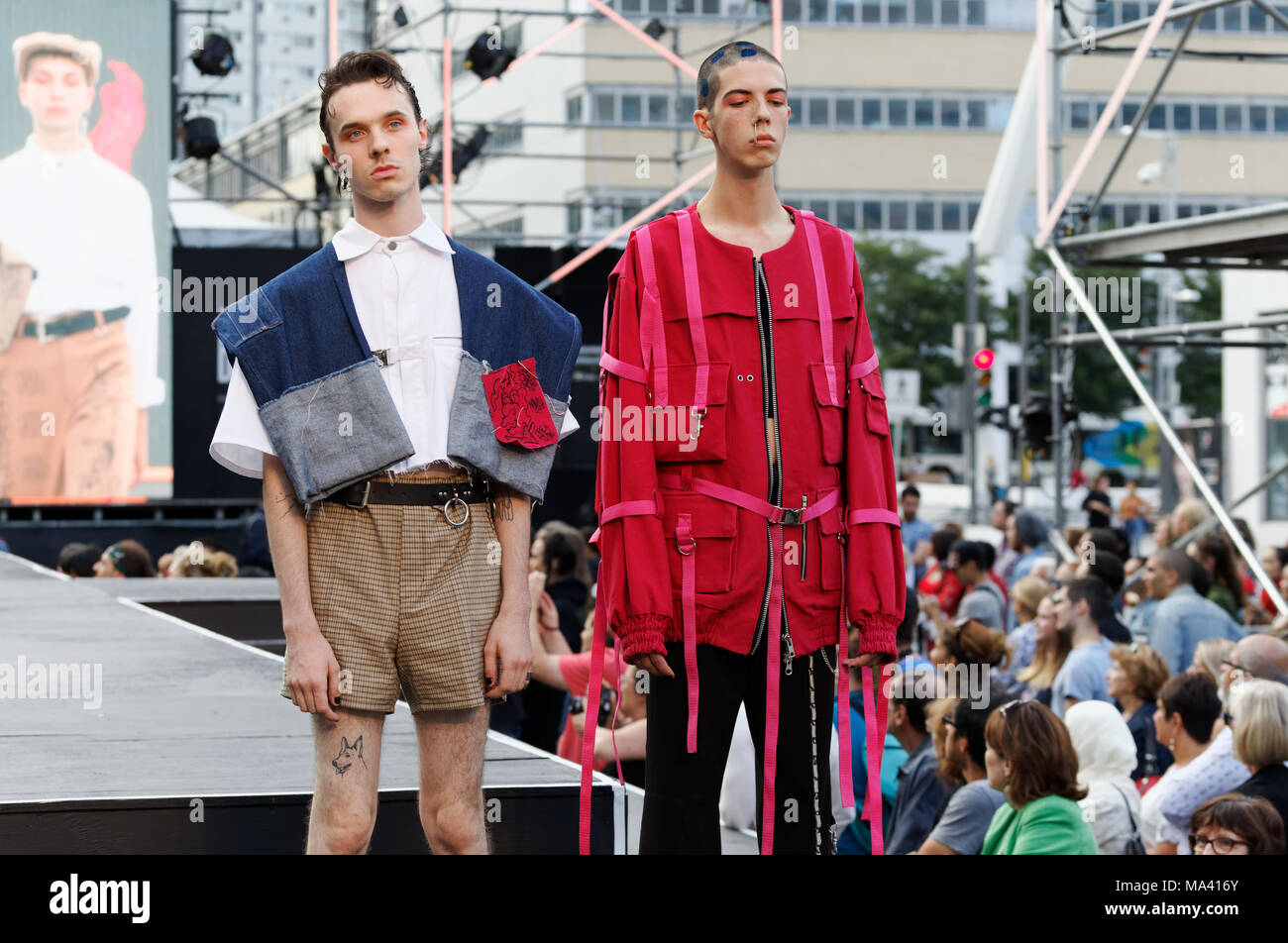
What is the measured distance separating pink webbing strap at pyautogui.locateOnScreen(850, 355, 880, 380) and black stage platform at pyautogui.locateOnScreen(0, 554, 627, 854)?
3.99ft

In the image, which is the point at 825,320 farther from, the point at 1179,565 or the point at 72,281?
the point at 72,281

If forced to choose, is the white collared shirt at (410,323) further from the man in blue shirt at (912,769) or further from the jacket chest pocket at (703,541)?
the man in blue shirt at (912,769)

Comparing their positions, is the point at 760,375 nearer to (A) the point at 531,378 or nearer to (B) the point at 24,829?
(A) the point at 531,378

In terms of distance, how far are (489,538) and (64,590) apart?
6.87 meters

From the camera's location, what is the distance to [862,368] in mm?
3047

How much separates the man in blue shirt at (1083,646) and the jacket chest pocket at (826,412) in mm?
4225

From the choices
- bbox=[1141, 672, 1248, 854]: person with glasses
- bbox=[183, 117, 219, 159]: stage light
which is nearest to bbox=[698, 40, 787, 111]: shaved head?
bbox=[1141, 672, 1248, 854]: person with glasses

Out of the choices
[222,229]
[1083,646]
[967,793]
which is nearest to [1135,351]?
[222,229]

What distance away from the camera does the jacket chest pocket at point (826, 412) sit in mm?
2994

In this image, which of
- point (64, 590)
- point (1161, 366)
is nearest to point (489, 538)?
point (64, 590)

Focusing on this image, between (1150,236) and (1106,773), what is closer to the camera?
(1106,773)

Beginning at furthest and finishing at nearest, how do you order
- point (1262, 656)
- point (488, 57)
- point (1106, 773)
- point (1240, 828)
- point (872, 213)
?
point (872, 213), point (488, 57), point (1262, 656), point (1106, 773), point (1240, 828)

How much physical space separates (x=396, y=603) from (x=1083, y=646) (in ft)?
16.0

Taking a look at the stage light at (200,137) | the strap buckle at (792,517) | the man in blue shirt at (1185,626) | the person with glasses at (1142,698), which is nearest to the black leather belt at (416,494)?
the strap buckle at (792,517)
